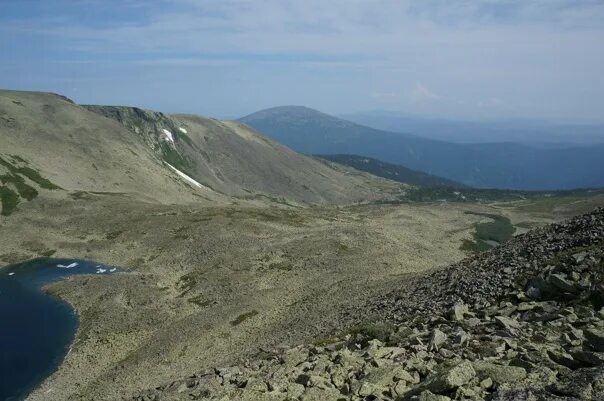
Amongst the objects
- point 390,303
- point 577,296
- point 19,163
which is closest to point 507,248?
point 390,303

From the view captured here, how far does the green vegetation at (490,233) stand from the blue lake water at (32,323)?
2940 inches

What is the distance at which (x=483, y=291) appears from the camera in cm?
3375

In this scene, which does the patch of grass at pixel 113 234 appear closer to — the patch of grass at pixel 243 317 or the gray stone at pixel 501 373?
the patch of grass at pixel 243 317

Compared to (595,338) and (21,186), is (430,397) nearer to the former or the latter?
(595,338)

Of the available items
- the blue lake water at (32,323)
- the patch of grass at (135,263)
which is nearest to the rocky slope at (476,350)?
the blue lake water at (32,323)

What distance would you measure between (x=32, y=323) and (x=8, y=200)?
58.2 m

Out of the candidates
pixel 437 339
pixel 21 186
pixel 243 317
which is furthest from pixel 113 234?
pixel 437 339

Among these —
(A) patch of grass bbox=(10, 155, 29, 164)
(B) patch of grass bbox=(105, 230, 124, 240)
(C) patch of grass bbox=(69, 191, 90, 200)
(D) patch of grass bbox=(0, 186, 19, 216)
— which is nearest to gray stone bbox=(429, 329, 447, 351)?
(B) patch of grass bbox=(105, 230, 124, 240)

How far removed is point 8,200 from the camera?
109438mm

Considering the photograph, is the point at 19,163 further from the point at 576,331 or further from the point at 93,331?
the point at 576,331

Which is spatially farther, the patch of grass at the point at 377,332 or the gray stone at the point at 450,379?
the patch of grass at the point at 377,332

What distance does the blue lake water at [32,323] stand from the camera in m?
50.0

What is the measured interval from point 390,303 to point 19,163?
125m

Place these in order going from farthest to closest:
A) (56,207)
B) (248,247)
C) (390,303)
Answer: (56,207), (248,247), (390,303)
